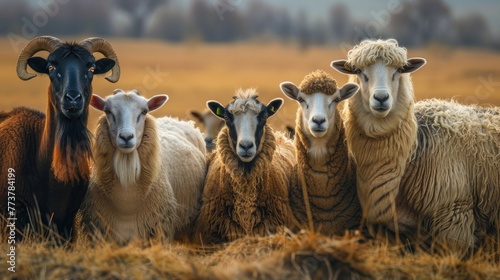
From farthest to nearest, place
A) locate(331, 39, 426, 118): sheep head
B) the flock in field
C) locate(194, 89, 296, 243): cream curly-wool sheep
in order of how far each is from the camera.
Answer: locate(194, 89, 296, 243): cream curly-wool sheep → locate(331, 39, 426, 118): sheep head → the flock in field

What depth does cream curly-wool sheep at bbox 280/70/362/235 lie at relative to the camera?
9047mm

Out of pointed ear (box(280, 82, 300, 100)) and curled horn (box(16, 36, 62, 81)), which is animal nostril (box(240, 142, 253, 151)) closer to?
pointed ear (box(280, 82, 300, 100))

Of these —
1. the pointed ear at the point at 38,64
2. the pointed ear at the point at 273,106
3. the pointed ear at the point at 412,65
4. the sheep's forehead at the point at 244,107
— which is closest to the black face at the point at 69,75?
the pointed ear at the point at 38,64

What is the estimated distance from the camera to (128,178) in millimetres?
8711

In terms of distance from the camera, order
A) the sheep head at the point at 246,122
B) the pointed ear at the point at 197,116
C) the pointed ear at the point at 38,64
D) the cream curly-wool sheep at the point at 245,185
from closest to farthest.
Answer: the sheep head at the point at 246,122, the cream curly-wool sheep at the point at 245,185, the pointed ear at the point at 38,64, the pointed ear at the point at 197,116

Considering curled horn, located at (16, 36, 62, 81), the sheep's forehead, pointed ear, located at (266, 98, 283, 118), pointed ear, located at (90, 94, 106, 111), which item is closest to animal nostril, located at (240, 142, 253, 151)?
the sheep's forehead

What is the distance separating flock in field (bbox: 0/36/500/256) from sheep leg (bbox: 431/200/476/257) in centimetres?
1

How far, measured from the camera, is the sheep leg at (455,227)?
28.8 ft

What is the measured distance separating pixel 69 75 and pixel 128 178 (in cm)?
132

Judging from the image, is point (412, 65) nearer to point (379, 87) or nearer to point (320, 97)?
point (379, 87)

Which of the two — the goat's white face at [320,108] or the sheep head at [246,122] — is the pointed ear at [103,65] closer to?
the sheep head at [246,122]

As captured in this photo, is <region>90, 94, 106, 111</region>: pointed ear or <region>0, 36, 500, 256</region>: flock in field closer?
<region>0, 36, 500, 256</region>: flock in field

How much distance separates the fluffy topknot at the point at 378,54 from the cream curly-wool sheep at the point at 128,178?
94.2 inches

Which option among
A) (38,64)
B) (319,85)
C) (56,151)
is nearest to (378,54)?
(319,85)
